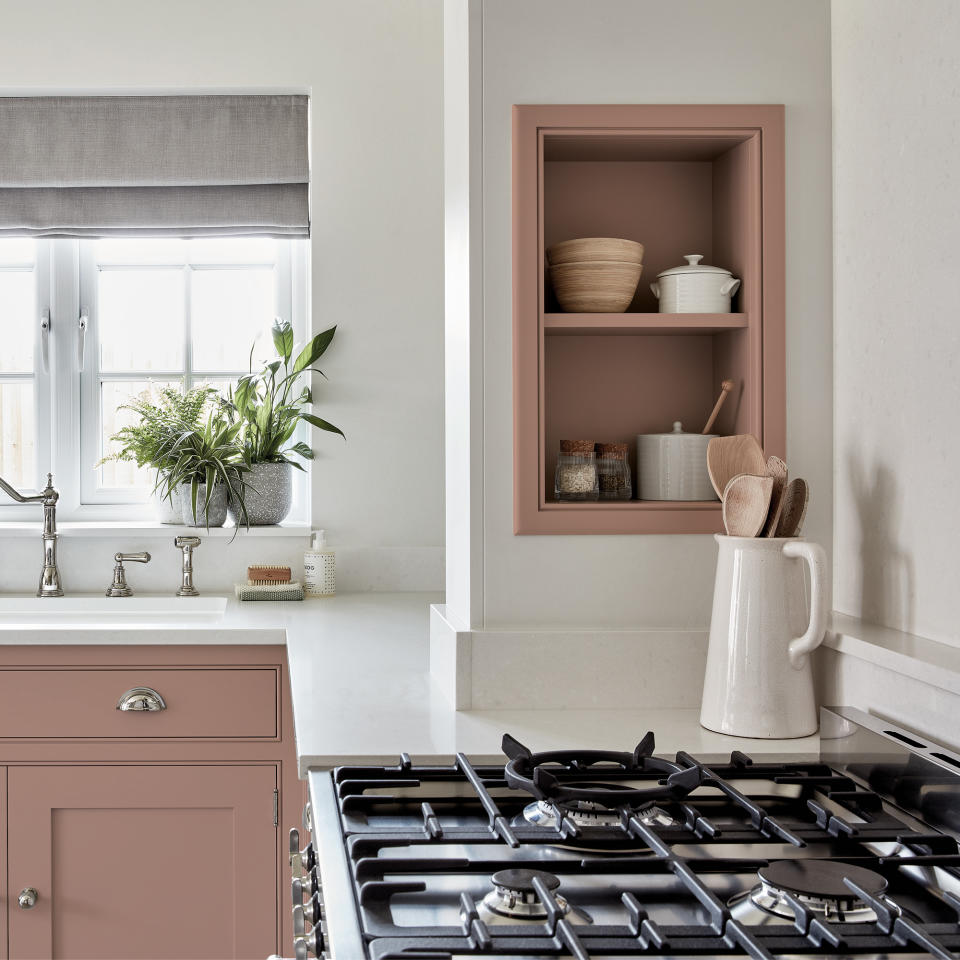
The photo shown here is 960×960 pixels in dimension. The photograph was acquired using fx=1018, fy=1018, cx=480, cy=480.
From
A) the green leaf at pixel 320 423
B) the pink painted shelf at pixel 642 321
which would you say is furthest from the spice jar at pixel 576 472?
the green leaf at pixel 320 423

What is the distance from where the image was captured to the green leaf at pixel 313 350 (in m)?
2.76

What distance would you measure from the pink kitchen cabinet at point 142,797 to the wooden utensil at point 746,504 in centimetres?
110

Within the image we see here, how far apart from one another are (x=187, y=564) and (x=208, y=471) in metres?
0.25

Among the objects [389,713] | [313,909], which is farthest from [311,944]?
[389,713]

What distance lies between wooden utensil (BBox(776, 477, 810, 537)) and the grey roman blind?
6.27 feet

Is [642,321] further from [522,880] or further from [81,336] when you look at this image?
[81,336]

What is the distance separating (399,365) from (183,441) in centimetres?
62

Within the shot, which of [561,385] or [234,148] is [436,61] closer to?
[234,148]

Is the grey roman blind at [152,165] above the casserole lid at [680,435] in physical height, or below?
above

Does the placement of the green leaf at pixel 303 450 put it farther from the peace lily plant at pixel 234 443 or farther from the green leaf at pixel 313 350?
the green leaf at pixel 313 350

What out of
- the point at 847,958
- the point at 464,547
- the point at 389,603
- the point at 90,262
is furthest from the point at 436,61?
the point at 847,958

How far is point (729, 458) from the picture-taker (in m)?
1.40

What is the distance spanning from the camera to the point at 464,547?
5.05 ft

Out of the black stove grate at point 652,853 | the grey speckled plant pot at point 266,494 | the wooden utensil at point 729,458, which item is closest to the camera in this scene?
the black stove grate at point 652,853
